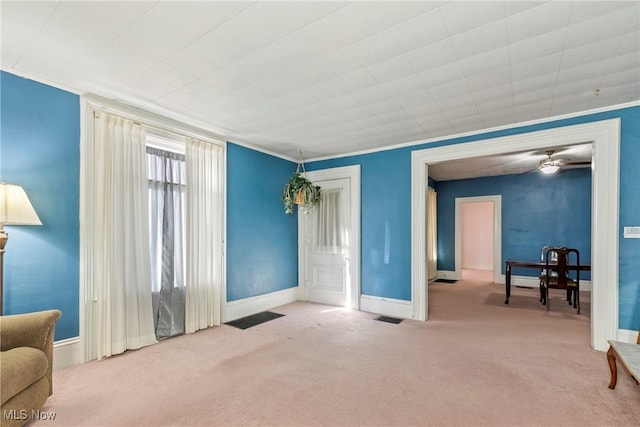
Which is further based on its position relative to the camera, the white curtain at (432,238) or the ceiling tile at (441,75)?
the white curtain at (432,238)

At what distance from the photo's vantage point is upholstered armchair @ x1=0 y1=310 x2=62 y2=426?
5.66 feet

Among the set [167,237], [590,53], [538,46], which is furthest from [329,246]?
[590,53]

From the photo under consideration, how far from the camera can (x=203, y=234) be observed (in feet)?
13.0

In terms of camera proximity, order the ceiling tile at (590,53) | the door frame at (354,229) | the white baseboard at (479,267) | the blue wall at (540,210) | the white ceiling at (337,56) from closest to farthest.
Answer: the white ceiling at (337,56) → the ceiling tile at (590,53) → the door frame at (354,229) → the blue wall at (540,210) → the white baseboard at (479,267)

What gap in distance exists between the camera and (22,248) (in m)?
2.52

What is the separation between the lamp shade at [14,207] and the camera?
7.16 ft

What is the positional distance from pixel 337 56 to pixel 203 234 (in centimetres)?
278

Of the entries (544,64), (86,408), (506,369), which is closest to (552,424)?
(506,369)

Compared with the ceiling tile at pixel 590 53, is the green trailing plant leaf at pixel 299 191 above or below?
below

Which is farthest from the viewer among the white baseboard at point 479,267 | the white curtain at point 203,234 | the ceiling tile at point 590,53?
the white baseboard at point 479,267

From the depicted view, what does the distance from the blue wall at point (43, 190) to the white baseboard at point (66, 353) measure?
68mm

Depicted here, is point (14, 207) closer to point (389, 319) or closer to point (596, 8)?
point (596, 8)

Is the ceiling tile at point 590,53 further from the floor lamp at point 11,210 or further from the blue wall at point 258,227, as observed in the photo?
the floor lamp at point 11,210

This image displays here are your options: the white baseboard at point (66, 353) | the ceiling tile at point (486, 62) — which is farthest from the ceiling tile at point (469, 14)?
the white baseboard at point (66, 353)
